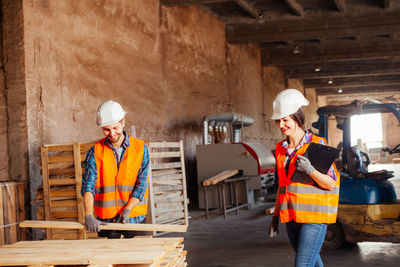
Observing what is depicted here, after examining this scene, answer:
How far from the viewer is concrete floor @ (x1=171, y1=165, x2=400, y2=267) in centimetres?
676

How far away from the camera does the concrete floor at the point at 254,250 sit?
6.76 meters

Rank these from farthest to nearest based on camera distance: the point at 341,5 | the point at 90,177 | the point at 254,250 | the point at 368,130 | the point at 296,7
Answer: the point at 368,130
the point at 296,7
the point at 341,5
the point at 254,250
the point at 90,177

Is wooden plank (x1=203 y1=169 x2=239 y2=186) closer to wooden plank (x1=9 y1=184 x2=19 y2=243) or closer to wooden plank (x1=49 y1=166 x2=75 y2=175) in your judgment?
wooden plank (x1=49 y1=166 x2=75 y2=175)

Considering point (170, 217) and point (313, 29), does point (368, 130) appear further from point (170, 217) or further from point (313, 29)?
point (170, 217)

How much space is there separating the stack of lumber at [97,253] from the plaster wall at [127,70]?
4.60 meters

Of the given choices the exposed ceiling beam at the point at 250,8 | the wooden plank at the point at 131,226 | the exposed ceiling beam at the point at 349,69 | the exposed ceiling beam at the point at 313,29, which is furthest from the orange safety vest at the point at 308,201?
the exposed ceiling beam at the point at 349,69

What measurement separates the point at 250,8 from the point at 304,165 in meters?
12.0

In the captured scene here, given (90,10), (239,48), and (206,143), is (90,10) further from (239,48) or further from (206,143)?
(239,48)

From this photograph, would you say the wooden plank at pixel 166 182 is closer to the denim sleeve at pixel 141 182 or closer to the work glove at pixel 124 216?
the denim sleeve at pixel 141 182

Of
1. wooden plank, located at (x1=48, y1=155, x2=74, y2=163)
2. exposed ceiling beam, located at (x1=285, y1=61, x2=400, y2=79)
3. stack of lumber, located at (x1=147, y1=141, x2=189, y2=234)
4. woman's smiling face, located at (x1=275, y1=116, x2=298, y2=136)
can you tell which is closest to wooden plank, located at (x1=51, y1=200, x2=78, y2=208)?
wooden plank, located at (x1=48, y1=155, x2=74, y2=163)

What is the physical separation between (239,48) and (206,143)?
6.10 metres

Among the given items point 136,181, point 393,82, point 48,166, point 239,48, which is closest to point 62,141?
point 48,166

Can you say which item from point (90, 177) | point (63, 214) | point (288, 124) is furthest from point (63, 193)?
point (288, 124)

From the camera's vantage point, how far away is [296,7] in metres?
14.6
